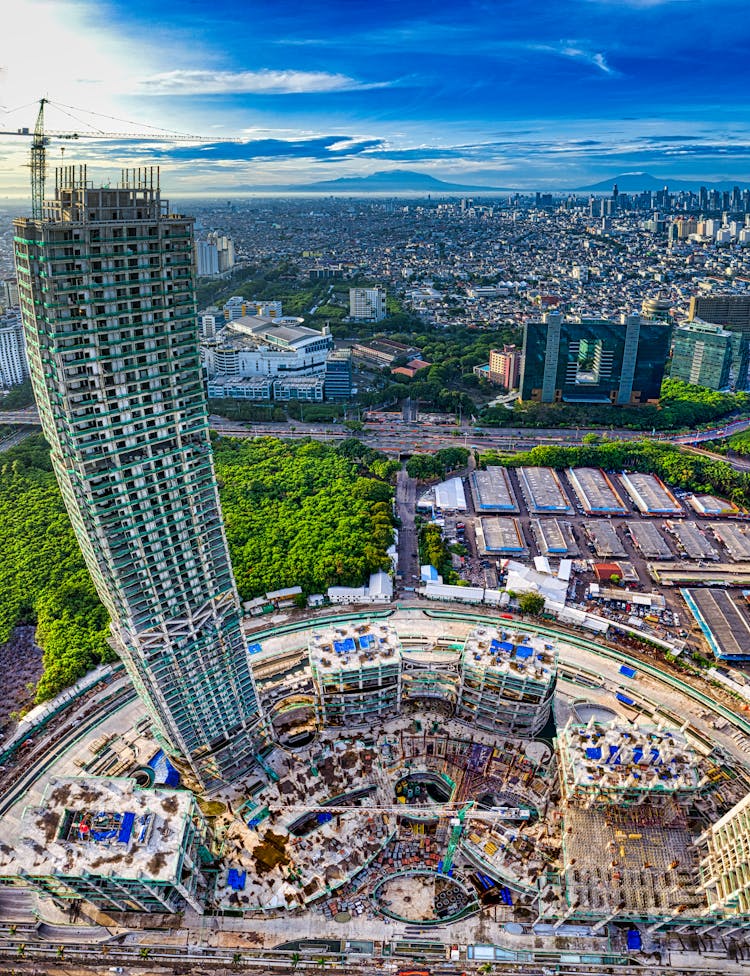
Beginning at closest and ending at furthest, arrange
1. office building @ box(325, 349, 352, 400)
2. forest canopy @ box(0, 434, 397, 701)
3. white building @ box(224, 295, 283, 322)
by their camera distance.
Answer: forest canopy @ box(0, 434, 397, 701) → office building @ box(325, 349, 352, 400) → white building @ box(224, 295, 283, 322)

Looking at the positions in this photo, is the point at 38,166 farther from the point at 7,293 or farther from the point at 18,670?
the point at 7,293

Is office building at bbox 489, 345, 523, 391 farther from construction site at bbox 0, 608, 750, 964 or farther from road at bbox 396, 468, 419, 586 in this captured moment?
construction site at bbox 0, 608, 750, 964

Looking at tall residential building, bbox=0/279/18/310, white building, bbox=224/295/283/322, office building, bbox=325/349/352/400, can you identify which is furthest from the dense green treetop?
tall residential building, bbox=0/279/18/310

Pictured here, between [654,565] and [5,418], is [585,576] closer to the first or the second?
[654,565]

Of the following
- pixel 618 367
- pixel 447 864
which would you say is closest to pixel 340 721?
pixel 447 864

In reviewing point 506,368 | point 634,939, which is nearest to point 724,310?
point 506,368

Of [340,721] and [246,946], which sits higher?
[340,721]
